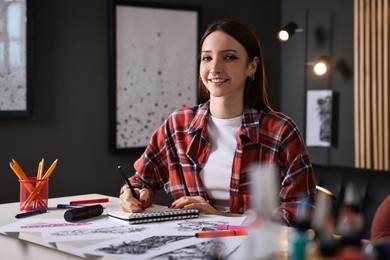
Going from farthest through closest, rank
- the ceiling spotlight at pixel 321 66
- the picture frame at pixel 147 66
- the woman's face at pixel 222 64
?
the ceiling spotlight at pixel 321 66
the picture frame at pixel 147 66
the woman's face at pixel 222 64

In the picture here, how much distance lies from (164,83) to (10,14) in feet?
3.95

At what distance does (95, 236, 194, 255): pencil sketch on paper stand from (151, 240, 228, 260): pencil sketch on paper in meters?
0.07

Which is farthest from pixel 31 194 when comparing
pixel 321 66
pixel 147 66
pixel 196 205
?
pixel 321 66

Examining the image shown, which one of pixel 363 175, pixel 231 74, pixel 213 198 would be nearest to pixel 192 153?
pixel 213 198

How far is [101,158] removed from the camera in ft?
13.8

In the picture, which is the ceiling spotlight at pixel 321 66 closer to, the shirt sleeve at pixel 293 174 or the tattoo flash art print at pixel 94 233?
the shirt sleeve at pixel 293 174

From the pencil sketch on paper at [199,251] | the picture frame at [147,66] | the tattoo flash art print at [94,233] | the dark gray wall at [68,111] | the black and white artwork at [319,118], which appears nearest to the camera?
the pencil sketch on paper at [199,251]

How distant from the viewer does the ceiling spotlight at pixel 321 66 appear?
4.66 meters

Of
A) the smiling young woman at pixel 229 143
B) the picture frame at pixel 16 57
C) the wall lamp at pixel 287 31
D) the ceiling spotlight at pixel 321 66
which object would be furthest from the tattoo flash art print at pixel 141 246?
the ceiling spotlight at pixel 321 66

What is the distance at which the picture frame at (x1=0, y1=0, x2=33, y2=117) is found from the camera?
12.1 ft

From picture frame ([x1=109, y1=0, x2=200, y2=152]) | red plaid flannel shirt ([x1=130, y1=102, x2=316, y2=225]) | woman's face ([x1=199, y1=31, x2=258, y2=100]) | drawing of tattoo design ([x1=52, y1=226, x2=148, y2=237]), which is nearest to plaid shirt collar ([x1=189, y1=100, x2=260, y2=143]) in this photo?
red plaid flannel shirt ([x1=130, y1=102, x2=316, y2=225])

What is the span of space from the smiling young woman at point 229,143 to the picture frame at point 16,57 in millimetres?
1501

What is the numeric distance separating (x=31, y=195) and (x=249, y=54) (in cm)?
98

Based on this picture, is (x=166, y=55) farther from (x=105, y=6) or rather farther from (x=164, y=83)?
(x=105, y=6)
